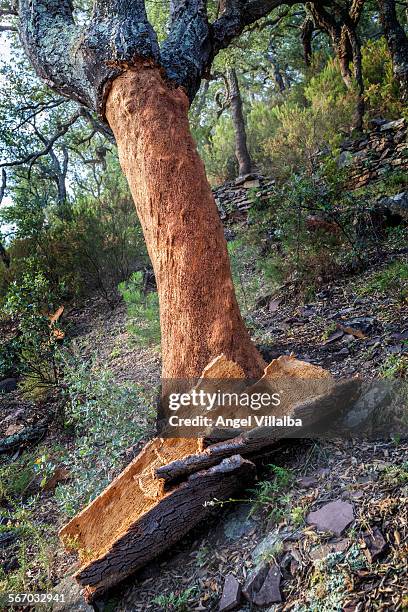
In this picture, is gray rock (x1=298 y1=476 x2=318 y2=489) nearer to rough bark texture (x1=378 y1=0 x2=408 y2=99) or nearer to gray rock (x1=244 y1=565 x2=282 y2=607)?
gray rock (x1=244 y1=565 x2=282 y2=607)

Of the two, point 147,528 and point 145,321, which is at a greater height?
point 145,321

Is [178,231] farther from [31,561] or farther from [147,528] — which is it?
[31,561]

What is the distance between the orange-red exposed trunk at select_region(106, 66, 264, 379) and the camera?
2.66 meters

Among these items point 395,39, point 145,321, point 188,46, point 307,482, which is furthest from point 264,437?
point 395,39

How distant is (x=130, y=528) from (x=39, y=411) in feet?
8.58

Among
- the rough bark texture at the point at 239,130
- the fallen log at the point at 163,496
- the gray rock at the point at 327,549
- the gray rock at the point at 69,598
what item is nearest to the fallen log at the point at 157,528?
the fallen log at the point at 163,496

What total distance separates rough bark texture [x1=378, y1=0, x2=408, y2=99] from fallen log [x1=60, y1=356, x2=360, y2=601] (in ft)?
20.8

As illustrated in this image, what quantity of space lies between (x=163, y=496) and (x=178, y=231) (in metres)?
1.49

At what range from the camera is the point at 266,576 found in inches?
64.4

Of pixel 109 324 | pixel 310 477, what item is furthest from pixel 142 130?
pixel 109 324

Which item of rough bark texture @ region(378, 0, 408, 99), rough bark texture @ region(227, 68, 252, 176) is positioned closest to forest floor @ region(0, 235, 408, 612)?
rough bark texture @ region(378, 0, 408, 99)

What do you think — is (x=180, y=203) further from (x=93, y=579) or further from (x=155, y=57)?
(x=93, y=579)

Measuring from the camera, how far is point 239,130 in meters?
9.65

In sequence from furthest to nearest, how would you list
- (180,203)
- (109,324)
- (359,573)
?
(109,324) → (180,203) → (359,573)
